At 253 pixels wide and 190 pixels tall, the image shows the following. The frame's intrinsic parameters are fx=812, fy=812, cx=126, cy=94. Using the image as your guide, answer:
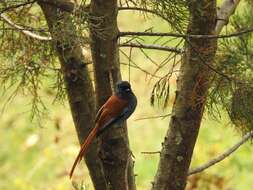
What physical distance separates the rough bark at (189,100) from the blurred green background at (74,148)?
3481 millimetres

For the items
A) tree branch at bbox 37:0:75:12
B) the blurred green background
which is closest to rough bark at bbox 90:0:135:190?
tree branch at bbox 37:0:75:12

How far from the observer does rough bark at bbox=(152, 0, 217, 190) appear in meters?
2.64

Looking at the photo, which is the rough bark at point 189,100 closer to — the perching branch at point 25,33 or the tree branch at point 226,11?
the tree branch at point 226,11

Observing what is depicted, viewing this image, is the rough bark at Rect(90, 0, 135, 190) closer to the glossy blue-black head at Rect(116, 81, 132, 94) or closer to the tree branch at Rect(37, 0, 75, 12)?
the glossy blue-black head at Rect(116, 81, 132, 94)

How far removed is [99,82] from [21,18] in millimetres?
1133

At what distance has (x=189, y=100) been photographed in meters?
2.75

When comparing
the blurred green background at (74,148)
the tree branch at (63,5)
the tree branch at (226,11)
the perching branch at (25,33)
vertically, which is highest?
the tree branch at (63,5)

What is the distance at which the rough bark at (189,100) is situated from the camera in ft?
8.65

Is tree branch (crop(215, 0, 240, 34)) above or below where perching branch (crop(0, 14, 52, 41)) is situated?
above

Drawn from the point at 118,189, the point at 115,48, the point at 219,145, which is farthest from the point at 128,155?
the point at 219,145

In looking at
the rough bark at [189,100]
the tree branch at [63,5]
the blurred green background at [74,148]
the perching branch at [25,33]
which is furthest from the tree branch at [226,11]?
the blurred green background at [74,148]

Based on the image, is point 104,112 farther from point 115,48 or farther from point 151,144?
point 151,144

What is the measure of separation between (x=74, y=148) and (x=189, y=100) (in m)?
4.78

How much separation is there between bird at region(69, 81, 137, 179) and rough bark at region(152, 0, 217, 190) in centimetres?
18
